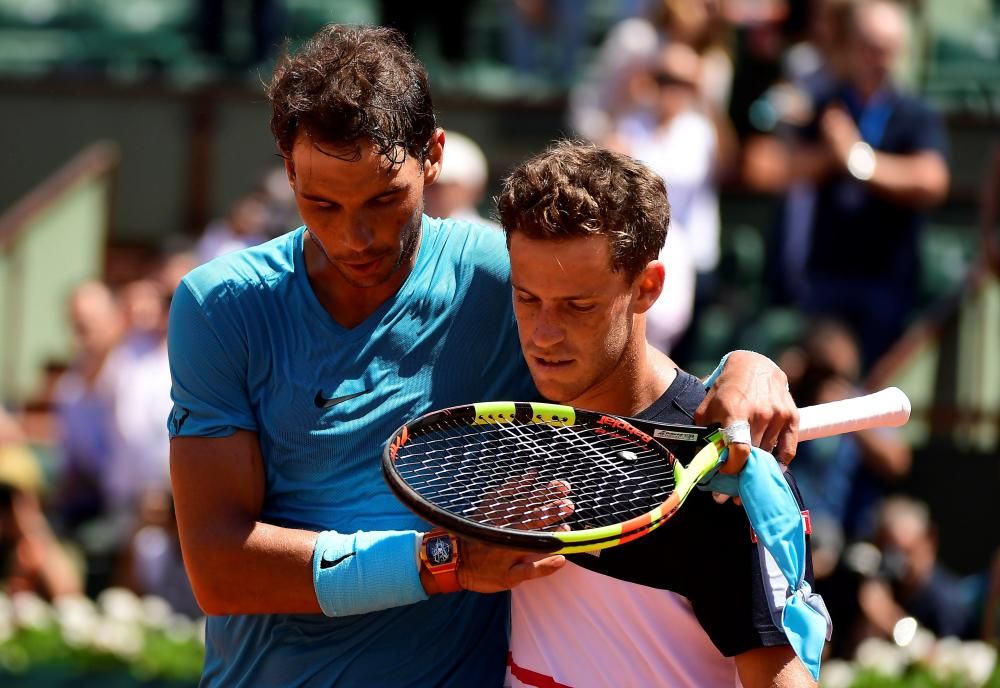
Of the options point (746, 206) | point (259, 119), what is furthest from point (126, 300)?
point (746, 206)

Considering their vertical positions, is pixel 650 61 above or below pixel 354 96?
below

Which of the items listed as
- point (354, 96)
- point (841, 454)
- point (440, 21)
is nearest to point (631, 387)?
point (354, 96)

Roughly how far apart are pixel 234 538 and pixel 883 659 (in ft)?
11.0

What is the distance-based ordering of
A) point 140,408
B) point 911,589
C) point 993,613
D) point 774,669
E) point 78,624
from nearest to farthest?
1. point 774,669
2. point 993,613
3. point 911,589
4. point 78,624
5. point 140,408

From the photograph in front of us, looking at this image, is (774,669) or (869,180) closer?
(774,669)

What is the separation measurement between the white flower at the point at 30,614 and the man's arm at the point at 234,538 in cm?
→ 423

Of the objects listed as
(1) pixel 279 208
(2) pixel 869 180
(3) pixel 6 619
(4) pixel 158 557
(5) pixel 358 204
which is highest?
(5) pixel 358 204

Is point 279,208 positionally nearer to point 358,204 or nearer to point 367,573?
point 358,204

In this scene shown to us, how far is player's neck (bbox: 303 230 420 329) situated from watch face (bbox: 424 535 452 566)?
48 centimetres

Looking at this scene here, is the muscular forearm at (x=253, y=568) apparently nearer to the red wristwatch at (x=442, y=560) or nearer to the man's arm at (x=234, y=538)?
the man's arm at (x=234, y=538)

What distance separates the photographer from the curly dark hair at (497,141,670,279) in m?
2.66

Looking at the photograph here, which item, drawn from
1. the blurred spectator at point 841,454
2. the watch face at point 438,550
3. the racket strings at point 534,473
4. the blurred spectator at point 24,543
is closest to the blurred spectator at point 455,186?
the blurred spectator at point 841,454

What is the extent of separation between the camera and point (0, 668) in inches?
254

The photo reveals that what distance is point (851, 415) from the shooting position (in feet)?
9.13
